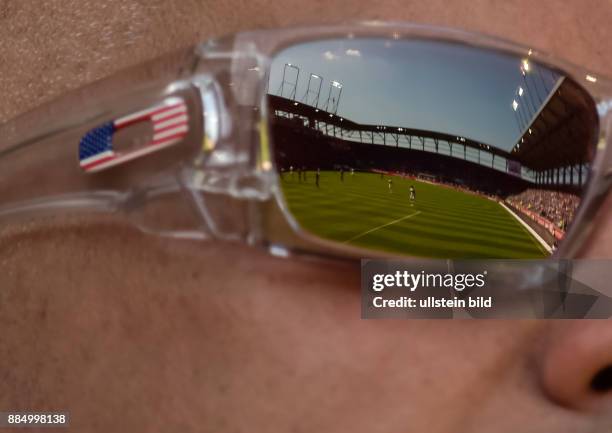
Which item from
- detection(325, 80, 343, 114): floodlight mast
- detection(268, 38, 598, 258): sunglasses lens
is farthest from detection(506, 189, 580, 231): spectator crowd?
detection(325, 80, 343, 114): floodlight mast

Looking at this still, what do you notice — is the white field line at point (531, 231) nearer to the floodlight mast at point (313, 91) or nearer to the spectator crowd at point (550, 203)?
the spectator crowd at point (550, 203)

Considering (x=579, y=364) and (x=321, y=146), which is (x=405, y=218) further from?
(x=579, y=364)

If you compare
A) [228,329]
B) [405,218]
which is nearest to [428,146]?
[405,218]

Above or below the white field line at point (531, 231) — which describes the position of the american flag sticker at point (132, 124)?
above

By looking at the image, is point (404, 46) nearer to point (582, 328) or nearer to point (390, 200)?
point (390, 200)

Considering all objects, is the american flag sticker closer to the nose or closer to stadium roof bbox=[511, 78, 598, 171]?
stadium roof bbox=[511, 78, 598, 171]

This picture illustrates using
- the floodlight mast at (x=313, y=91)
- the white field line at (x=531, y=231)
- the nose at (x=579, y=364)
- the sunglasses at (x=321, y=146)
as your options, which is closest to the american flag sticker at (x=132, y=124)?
the sunglasses at (x=321, y=146)

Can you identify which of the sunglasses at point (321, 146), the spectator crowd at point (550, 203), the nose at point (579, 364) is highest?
the sunglasses at point (321, 146)

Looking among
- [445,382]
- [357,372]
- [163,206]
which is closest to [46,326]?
[163,206]
